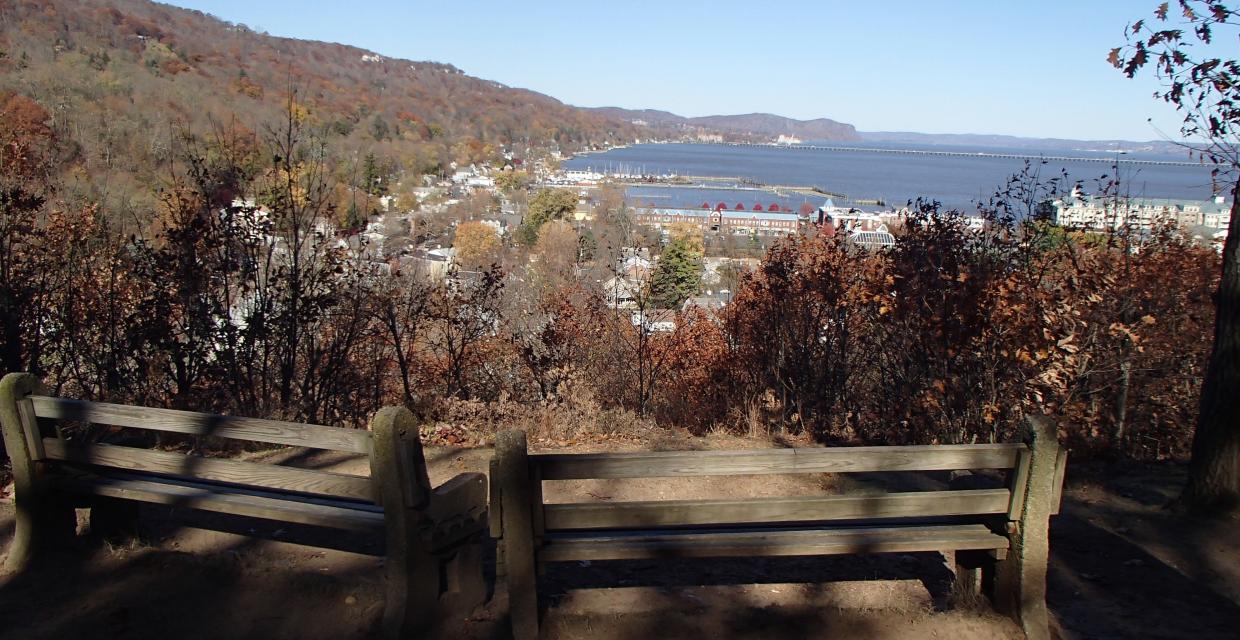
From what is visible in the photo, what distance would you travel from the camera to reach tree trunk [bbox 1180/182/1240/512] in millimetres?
5172

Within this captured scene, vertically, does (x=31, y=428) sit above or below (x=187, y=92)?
below

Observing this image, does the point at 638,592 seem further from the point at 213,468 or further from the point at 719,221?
the point at 719,221

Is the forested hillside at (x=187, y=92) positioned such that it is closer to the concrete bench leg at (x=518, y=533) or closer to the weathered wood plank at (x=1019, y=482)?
the concrete bench leg at (x=518, y=533)

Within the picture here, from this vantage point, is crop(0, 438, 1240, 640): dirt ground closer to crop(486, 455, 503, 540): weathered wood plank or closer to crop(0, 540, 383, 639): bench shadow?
crop(0, 540, 383, 639): bench shadow

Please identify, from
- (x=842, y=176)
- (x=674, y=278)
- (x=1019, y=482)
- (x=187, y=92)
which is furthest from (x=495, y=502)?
(x=842, y=176)

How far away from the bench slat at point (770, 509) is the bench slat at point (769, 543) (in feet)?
0.25

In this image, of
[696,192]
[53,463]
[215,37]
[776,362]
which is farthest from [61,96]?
[696,192]

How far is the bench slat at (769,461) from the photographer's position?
3.34 meters

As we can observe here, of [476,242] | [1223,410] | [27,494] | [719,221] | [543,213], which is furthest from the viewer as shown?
[543,213]

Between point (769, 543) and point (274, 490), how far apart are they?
261 centimetres

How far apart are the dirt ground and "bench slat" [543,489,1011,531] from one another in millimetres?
600

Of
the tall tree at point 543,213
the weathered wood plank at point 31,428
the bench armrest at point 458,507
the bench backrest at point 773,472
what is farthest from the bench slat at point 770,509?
the tall tree at point 543,213

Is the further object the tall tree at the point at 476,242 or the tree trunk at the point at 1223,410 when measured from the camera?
the tall tree at the point at 476,242

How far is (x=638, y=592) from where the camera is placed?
4.14 metres
